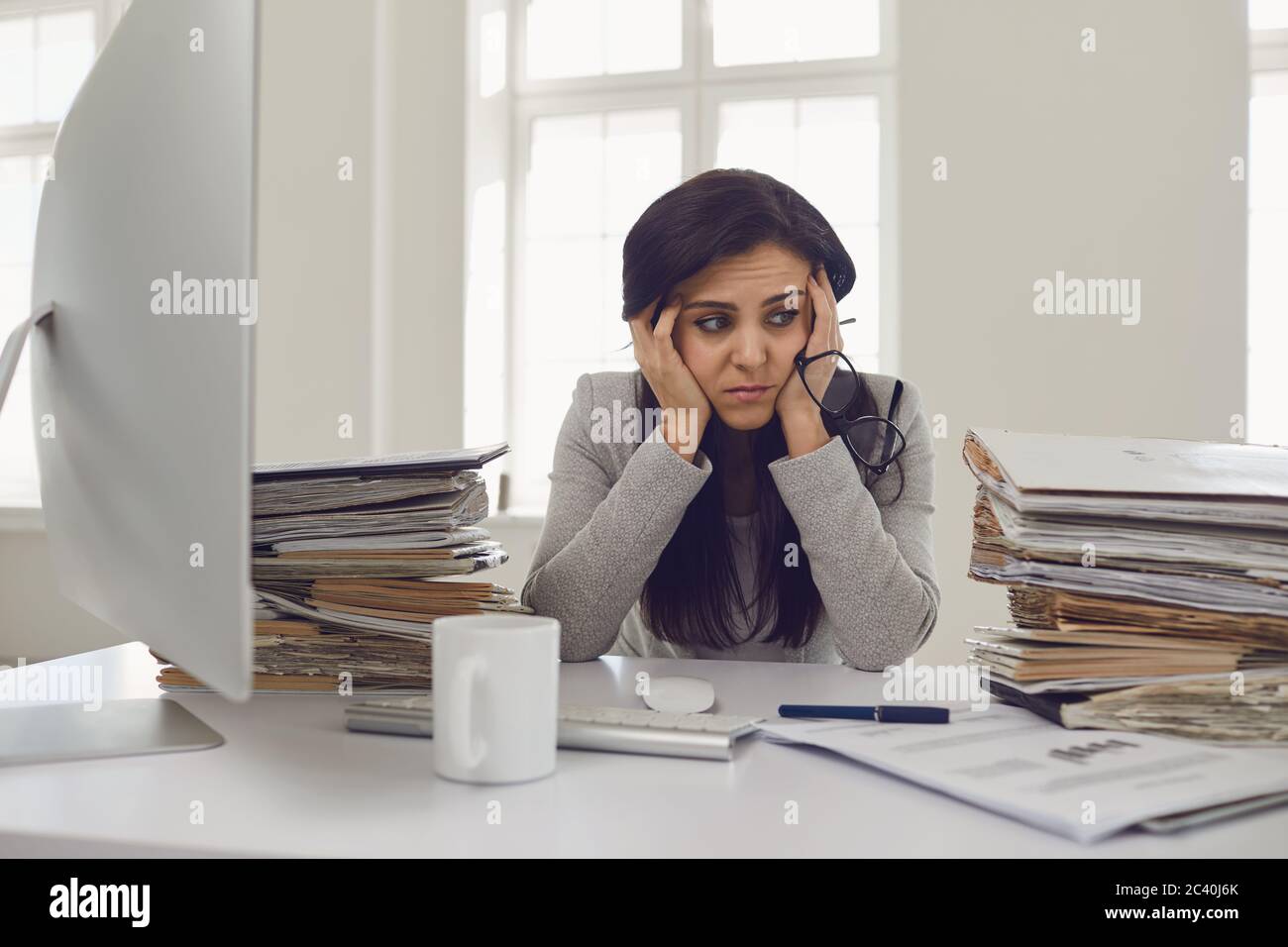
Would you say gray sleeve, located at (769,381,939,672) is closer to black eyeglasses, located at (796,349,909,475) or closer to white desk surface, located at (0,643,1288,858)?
black eyeglasses, located at (796,349,909,475)

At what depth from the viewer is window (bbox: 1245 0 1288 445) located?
2955mm

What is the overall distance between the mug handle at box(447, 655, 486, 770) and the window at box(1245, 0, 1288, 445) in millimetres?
3103

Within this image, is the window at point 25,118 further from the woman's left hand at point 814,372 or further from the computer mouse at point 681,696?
the computer mouse at point 681,696

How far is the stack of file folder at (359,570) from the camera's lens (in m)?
0.84

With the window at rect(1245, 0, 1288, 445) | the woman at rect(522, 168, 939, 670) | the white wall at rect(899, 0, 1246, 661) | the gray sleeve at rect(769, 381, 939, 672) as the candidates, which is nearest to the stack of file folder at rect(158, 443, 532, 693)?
the woman at rect(522, 168, 939, 670)

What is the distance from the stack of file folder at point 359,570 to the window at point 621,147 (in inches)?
91.1

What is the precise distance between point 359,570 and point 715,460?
65 cm

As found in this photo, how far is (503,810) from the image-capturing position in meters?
0.51

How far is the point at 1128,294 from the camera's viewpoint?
279 centimetres

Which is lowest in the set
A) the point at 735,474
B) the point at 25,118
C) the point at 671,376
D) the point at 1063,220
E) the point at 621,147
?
the point at 735,474

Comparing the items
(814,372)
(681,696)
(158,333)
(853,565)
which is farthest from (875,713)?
(814,372)

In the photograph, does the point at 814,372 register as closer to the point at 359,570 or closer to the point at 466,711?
the point at 359,570
